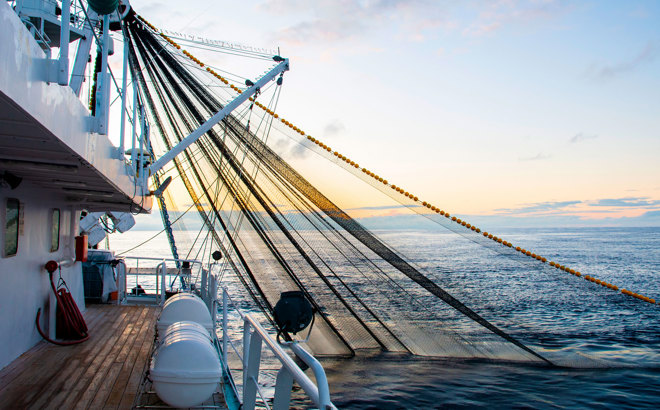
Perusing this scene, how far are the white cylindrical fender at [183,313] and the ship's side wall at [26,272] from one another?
84.1 inches

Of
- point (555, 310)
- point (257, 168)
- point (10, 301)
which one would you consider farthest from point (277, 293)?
point (555, 310)

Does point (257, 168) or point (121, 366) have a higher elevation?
point (257, 168)

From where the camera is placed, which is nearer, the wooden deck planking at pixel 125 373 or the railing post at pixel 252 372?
the railing post at pixel 252 372

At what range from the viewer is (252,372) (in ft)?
13.5

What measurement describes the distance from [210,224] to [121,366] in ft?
12.4

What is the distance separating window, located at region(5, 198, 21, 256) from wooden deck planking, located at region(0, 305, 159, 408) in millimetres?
1665

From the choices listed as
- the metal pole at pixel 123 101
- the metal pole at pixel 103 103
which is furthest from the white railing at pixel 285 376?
the metal pole at pixel 123 101

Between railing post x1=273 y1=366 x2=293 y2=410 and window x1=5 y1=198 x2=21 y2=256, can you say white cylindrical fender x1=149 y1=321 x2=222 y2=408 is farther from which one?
window x1=5 y1=198 x2=21 y2=256

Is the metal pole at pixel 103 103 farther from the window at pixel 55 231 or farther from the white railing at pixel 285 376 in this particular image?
the window at pixel 55 231

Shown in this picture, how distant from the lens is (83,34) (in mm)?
9078

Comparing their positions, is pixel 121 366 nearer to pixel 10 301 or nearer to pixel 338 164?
pixel 10 301

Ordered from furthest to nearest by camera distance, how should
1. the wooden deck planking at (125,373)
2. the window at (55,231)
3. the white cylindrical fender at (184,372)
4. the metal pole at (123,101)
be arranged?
1. the window at (55,231)
2. the metal pole at (123,101)
3. the wooden deck planking at (125,373)
4. the white cylindrical fender at (184,372)

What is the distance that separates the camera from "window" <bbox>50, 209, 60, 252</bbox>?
8945 millimetres

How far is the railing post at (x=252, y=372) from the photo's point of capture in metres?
3.98
